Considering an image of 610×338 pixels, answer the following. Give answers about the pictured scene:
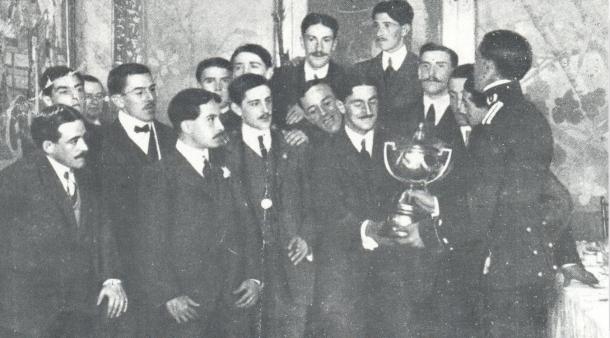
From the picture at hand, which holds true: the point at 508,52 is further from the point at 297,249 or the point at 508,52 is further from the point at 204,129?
the point at 204,129

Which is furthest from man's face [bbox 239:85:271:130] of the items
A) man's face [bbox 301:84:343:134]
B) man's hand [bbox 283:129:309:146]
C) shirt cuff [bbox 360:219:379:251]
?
A: shirt cuff [bbox 360:219:379:251]

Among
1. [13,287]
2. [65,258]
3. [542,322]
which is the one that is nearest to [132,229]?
[65,258]

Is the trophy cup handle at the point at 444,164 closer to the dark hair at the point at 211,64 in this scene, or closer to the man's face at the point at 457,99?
the man's face at the point at 457,99

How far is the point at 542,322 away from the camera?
13.3 ft

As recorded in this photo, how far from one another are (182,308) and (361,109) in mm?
1485

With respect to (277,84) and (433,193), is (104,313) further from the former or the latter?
(433,193)

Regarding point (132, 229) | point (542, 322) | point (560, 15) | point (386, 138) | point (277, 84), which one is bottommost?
point (542, 322)

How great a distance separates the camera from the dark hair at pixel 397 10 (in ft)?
14.1

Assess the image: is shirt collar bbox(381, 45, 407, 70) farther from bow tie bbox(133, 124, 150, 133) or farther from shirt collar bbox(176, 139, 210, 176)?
bow tie bbox(133, 124, 150, 133)

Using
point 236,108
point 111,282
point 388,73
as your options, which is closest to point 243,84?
point 236,108

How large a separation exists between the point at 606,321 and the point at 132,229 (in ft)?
8.04

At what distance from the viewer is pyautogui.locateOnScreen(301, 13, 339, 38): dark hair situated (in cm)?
434

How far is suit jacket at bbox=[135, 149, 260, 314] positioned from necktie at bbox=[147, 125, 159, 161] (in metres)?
0.07

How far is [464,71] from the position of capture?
13.9ft
